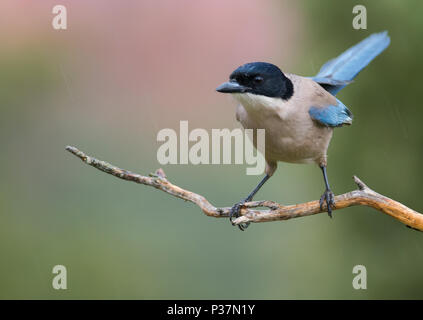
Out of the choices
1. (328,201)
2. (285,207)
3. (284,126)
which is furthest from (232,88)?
→ (328,201)

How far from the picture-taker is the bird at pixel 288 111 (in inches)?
103

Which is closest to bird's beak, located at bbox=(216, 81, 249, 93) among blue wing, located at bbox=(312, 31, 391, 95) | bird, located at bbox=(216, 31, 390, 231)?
bird, located at bbox=(216, 31, 390, 231)

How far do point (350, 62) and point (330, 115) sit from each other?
53cm

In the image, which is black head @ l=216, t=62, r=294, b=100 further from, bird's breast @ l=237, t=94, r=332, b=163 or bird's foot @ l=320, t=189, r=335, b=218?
bird's foot @ l=320, t=189, r=335, b=218

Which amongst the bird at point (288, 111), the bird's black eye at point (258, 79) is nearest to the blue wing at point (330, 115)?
the bird at point (288, 111)

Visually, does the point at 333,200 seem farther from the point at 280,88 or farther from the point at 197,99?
the point at 197,99

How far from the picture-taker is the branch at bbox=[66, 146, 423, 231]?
2391 mm

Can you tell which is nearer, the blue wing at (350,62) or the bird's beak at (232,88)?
the bird's beak at (232,88)

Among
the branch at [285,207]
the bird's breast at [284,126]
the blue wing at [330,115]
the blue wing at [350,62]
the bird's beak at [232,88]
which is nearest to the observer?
the branch at [285,207]

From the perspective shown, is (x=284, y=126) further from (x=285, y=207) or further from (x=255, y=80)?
(x=285, y=207)

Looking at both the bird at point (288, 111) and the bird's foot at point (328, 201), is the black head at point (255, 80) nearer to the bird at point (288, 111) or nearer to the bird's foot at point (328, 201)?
the bird at point (288, 111)

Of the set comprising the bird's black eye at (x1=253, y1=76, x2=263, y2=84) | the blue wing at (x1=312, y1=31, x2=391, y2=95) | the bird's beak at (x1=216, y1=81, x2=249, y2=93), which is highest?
the blue wing at (x1=312, y1=31, x2=391, y2=95)

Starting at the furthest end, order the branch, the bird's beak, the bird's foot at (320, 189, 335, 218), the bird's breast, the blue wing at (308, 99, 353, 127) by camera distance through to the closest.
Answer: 1. the blue wing at (308, 99, 353, 127)
2. the bird's breast
3. the bird's foot at (320, 189, 335, 218)
4. the bird's beak
5. the branch

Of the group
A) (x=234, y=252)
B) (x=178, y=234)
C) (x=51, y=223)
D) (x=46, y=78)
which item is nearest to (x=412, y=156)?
(x=234, y=252)
